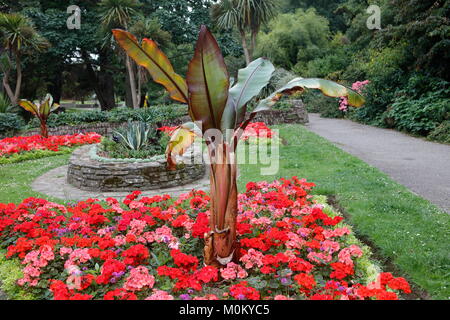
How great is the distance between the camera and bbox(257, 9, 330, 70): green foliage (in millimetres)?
24156

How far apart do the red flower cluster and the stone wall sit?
20.5 ft

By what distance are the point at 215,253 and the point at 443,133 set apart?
364 inches

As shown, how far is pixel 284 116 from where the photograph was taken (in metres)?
13.9

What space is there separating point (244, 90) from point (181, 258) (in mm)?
1388

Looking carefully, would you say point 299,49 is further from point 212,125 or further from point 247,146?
point 212,125

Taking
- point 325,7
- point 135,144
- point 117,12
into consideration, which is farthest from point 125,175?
point 325,7

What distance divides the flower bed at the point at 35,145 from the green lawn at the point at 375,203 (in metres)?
0.81

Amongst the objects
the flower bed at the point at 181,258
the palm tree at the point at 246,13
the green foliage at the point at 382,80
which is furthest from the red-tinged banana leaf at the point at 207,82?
the palm tree at the point at 246,13

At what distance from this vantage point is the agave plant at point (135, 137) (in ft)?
23.2

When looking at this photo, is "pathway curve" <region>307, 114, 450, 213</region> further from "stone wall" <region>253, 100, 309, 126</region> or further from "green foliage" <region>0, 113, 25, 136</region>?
"green foliage" <region>0, 113, 25, 136</region>

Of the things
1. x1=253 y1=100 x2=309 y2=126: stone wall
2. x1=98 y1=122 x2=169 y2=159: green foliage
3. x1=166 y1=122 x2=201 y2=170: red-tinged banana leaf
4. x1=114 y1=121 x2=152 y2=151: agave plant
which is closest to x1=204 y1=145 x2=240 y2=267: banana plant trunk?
x1=166 y1=122 x2=201 y2=170: red-tinged banana leaf

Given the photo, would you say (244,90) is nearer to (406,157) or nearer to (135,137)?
(135,137)

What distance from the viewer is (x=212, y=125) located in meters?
2.56
